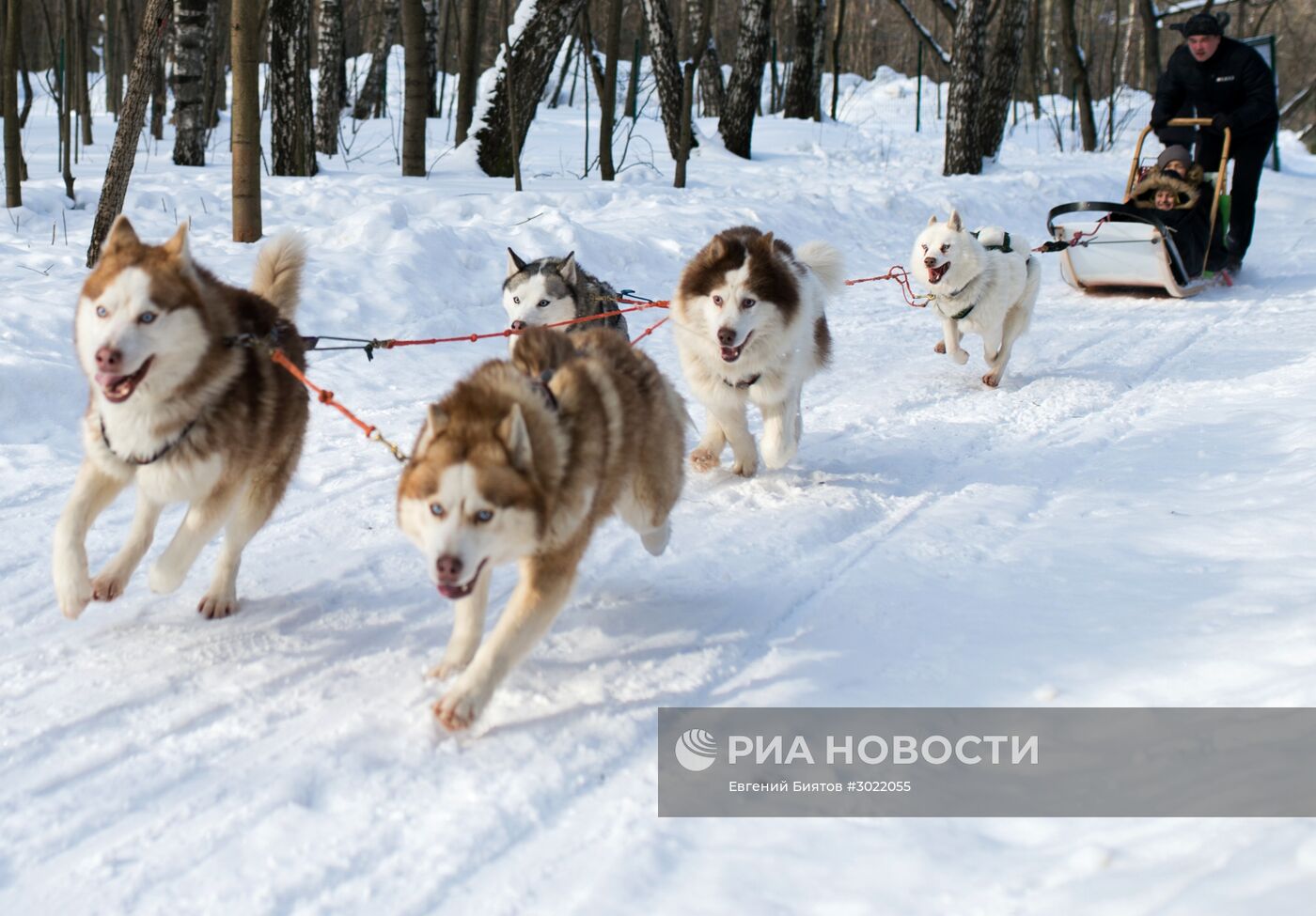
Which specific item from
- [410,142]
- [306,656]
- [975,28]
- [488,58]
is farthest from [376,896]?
Answer: [488,58]

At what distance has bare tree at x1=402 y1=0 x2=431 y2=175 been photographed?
10.4 m

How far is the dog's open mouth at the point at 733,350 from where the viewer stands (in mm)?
4441

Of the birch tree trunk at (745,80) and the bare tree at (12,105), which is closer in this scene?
the bare tree at (12,105)

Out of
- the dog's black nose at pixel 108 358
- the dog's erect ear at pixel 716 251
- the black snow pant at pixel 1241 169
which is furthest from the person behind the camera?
the black snow pant at pixel 1241 169

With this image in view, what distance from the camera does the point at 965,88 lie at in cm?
1313

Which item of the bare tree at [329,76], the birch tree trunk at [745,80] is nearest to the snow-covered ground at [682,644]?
the bare tree at [329,76]

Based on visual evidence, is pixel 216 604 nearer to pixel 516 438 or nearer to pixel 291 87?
pixel 516 438

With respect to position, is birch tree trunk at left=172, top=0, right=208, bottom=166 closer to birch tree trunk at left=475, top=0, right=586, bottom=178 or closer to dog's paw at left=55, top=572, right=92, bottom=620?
birch tree trunk at left=475, top=0, right=586, bottom=178

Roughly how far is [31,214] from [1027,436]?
7.53 m

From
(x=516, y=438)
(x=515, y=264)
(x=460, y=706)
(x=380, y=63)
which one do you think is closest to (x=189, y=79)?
(x=515, y=264)

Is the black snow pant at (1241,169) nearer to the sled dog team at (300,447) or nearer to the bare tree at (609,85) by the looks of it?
the bare tree at (609,85)

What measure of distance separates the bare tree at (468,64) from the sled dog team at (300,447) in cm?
898

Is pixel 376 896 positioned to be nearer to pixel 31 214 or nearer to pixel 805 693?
pixel 805 693

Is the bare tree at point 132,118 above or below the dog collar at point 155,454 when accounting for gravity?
above
